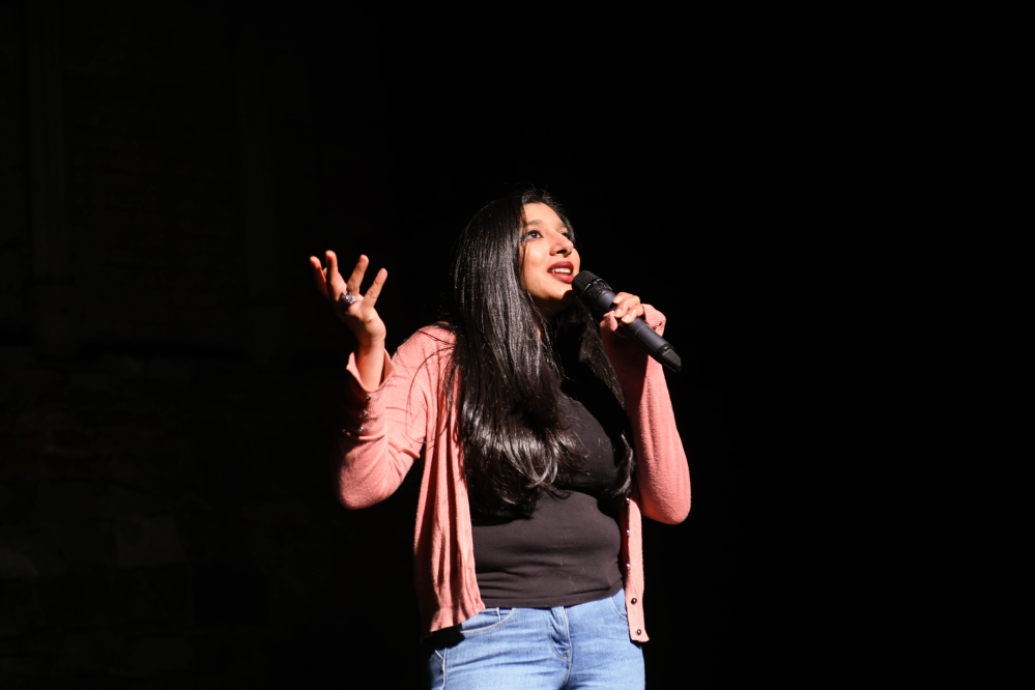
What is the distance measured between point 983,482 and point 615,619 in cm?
98

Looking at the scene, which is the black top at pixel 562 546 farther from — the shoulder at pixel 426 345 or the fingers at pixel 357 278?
the fingers at pixel 357 278

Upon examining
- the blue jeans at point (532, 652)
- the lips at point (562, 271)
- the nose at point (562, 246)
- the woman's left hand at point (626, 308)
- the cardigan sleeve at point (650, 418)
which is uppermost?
the nose at point (562, 246)

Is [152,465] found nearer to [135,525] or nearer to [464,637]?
[135,525]

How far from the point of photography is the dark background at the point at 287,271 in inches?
103

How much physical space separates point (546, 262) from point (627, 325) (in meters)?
0.30

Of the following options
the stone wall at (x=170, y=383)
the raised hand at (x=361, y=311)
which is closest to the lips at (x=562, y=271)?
the raised hand at (x=361, y=311)

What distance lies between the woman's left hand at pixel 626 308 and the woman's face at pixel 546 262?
0.22 m

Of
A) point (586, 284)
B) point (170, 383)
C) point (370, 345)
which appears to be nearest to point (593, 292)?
point (586, 284)

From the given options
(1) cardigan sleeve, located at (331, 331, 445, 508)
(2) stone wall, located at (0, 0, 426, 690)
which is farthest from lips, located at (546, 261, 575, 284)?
(2) stone wall, located at (0, 0, 426, 690)

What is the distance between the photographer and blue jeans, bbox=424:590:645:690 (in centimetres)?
140

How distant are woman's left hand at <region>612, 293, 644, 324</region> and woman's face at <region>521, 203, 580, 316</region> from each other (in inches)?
8.8

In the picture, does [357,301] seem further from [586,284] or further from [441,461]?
[586,284]

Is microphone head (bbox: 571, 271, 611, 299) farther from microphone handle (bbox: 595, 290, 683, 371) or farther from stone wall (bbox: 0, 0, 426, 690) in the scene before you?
stone wall (bbox: 0, 0, 426, 690)

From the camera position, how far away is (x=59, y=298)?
→ 115 inches
